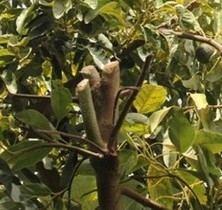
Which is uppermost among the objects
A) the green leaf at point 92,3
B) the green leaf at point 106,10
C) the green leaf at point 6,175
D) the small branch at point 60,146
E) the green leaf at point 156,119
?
the green leaf at point 92,3

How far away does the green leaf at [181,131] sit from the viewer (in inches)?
29.6

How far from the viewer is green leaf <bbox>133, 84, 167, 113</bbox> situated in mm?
843

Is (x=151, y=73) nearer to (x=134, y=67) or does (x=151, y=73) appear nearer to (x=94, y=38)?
(x=134, y=67)

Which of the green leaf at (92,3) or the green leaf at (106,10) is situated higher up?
the green leaf at (92,3)

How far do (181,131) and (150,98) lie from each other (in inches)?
4.2

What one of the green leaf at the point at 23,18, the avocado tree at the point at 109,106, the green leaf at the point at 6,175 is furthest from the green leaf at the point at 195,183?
the green leaf at the point at 23,18

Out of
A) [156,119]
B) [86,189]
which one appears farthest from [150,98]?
[86,189]

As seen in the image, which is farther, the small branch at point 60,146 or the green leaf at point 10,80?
the green leaf at point 10,80

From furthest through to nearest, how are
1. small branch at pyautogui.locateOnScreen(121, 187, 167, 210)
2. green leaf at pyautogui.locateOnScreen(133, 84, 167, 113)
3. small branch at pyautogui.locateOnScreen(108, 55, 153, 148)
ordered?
green leaf at pyautogui.locateOnScreen(133, 84, 167, 113), small branch at pyautogui.locateOnScreen(121, 187, 167, 210), small branch at pyautogui.locateOnScreen(108, 55, 153, 148)

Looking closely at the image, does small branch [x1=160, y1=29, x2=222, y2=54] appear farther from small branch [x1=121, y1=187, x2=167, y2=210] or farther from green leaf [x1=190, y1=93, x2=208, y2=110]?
small branch [x1=121, y1=187, x2=167, y2=210]

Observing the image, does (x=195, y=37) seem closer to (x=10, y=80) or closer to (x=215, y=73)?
(x=215, y=73)

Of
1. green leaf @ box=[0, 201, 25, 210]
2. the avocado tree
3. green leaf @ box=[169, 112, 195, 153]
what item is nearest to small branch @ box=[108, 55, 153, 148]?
the avocado tree

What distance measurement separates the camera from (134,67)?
3.86 ft

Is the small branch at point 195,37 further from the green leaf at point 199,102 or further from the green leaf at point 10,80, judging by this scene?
the green leaf at point 10,80
